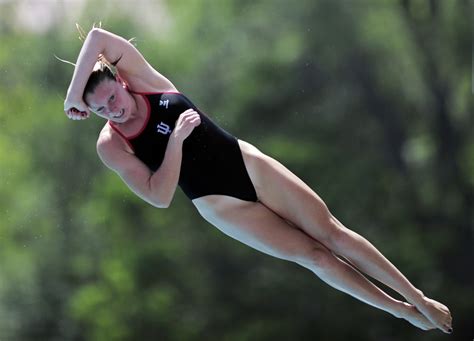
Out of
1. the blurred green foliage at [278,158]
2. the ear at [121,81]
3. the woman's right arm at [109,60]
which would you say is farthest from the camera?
the blurred green foliage at [278,158]

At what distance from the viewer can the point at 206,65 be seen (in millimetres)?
8484

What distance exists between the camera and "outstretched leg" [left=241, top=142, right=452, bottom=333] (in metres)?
3.13

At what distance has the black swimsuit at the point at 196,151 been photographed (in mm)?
3098

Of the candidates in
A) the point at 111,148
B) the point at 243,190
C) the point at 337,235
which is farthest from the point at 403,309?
the point at 111,148

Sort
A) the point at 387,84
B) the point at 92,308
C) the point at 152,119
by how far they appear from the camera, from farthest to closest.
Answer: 1. the point at 387,84
2. the point at 92,308
3. the point at 152,119

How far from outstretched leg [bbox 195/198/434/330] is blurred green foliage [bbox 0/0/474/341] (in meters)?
5.01

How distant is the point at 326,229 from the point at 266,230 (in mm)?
223

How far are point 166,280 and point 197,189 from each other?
17.3ft

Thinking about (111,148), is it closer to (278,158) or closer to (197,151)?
(197,151)

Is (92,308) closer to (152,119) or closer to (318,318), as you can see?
(318,318)

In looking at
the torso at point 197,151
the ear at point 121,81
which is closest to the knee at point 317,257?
the torso at point 197,151

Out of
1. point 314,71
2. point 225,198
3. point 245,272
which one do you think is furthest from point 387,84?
point 225,198

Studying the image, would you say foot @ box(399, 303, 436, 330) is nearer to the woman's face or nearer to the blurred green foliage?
the woman's face

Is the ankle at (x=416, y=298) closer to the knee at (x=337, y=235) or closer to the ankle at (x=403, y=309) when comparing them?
the ankle at (x=403, y=309)
